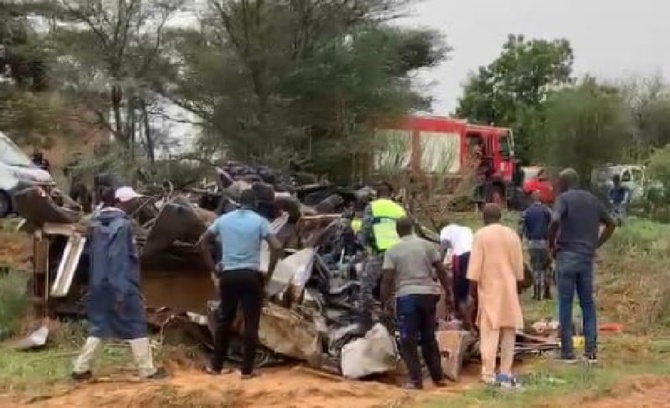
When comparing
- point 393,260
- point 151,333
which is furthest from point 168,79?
point 393,260

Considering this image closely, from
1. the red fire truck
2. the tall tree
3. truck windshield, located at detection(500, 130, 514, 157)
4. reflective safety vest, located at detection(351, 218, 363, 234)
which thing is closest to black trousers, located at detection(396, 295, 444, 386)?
reflective safety vest, located at detection(351, 218, 363, 234)

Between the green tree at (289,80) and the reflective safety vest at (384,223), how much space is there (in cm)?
1418

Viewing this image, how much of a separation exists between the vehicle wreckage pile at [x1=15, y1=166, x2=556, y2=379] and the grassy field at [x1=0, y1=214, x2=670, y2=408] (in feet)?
1.09

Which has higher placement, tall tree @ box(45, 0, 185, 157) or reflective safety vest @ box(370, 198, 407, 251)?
tall tree @ box(45, 0, 185, 157)

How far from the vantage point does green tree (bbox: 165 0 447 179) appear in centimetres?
2691

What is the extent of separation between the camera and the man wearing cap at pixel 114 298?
396 inches

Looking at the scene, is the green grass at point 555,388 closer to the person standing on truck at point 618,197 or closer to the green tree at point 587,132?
the person standing on truck at point 618,197

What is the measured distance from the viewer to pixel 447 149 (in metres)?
30.0

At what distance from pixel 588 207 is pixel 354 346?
258 cm

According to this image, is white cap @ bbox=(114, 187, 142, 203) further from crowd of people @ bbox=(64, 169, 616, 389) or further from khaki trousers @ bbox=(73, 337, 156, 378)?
khaki trousers @ bbox=(73, 337, 156, 378)

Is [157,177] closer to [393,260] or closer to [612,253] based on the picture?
[612,253]

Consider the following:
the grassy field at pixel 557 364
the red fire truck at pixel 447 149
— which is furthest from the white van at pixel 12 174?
the red fire truck at pixel 447 149

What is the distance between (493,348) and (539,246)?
6.55m

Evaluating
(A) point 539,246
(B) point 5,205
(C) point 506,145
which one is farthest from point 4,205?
(C) point 506,145
